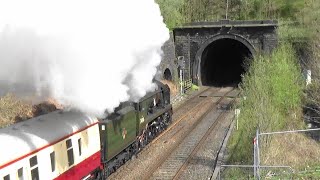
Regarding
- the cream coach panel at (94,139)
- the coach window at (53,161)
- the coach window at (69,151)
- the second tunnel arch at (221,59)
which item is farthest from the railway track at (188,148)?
the second tunnel arch at (221,59)

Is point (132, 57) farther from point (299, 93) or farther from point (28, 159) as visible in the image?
point (299, 93)

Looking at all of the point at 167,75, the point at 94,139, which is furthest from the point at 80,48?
the point at 167,75

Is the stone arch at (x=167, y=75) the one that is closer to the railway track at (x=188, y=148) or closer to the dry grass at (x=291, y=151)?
the railway track at (x=188, y=148)

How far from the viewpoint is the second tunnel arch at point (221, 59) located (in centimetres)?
4248

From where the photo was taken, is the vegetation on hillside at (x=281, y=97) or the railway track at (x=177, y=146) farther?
the vegetation on hillside at (x=281, y=97)

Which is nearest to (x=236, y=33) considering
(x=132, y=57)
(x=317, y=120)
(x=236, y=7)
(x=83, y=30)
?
(x=236, y=7)

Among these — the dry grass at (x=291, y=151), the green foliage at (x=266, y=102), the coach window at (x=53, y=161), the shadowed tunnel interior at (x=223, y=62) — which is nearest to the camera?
the coach window at (x=53, y=161)

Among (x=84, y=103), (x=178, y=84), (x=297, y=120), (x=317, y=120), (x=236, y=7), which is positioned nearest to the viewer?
(x=84, y=103)

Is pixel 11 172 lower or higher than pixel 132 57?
lower

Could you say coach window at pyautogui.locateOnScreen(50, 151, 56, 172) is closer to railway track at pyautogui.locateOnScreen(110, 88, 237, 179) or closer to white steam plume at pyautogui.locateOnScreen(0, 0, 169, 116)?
white steam plume at pyautogui.locateOnScreen(0, 0, 169, 116)

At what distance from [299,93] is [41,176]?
18787 mm

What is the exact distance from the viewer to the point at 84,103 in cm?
1174

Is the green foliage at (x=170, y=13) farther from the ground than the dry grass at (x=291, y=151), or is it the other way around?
the green foliage at (x=170, y=13)

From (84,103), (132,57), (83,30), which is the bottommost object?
(84,103)
